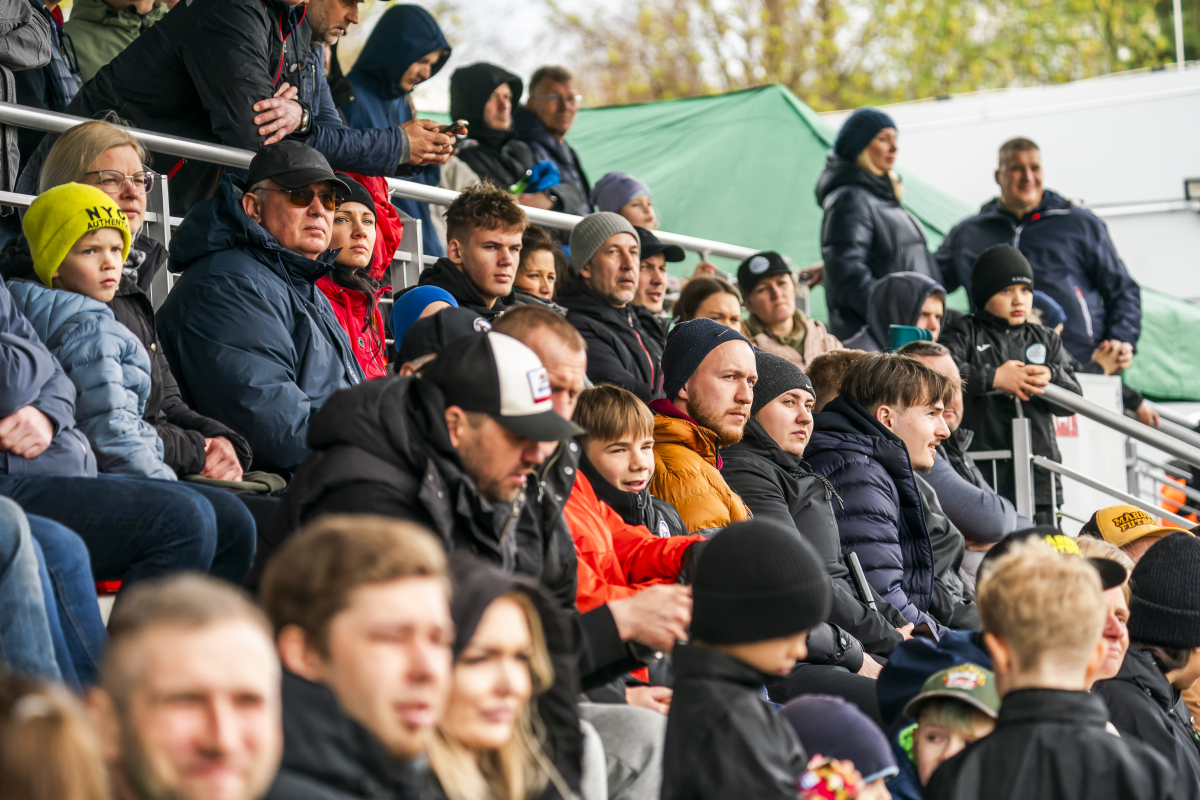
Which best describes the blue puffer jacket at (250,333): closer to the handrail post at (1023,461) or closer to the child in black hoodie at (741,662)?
the child in black hoodie at (741,662)

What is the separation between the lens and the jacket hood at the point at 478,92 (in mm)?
7770

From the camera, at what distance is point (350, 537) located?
2.07 m

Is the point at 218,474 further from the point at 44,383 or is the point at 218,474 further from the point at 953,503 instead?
the point at 953,503

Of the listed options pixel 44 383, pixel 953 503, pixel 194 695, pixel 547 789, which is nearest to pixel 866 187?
pixel 953 503

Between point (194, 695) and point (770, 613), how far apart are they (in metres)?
1.36

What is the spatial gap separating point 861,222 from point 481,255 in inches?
156

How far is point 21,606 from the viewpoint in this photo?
8.91ft

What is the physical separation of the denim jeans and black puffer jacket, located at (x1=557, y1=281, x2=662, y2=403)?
3420mm

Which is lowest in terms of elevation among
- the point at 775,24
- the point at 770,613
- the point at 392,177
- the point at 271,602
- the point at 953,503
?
the point at 953,503

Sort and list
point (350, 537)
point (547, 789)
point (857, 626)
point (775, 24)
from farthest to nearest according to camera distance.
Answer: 1. point (775, 24)
2. point (857, 626)
3. point (547, 789)
4. point (350, 537)

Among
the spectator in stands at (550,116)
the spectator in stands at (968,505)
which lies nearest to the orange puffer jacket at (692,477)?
the spectator in stands at (968,505)

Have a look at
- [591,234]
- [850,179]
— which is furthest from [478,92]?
[850,179]

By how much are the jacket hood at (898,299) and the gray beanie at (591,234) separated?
2.03 m

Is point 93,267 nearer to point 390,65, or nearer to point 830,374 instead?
point 830,374
